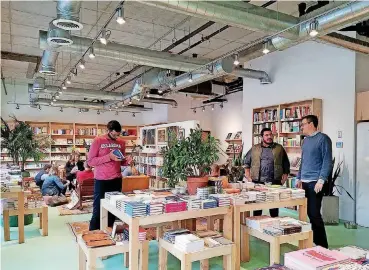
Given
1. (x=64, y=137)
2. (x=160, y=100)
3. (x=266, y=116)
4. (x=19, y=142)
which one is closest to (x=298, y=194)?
(x=266, y=116)

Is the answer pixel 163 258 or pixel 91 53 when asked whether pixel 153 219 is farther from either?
pixel 91 53

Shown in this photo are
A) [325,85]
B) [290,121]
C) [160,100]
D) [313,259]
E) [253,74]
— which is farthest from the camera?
[160,100]

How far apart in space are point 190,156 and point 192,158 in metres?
0.03

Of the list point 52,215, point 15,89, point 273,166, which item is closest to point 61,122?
point 15,89

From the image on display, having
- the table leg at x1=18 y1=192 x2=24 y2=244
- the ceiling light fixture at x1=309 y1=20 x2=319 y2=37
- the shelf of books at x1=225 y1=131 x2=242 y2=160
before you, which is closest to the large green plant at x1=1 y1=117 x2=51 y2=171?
the table leg at x1=18 y1=192 x2=24 y2=244

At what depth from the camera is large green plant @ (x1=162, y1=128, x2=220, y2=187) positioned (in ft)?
10.5

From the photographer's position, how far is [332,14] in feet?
12.0

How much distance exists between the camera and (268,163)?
4402mm

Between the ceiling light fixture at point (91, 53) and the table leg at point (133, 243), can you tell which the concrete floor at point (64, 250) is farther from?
the ceiling light fixture at point (91, 53)

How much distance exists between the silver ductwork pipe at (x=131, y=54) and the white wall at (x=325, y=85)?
187 centimetres

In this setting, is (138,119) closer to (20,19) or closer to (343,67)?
(20,19)

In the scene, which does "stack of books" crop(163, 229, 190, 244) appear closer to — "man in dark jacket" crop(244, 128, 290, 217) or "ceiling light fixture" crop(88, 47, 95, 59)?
"man in dark jacket" crop(244, 128, 290, 217)

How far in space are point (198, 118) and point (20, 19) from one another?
748 centimetres

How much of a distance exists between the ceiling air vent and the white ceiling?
0.60 m
